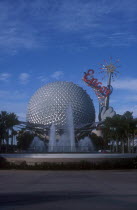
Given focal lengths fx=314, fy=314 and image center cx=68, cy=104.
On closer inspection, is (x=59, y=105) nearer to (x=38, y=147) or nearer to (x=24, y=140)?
(x=24, y=140)

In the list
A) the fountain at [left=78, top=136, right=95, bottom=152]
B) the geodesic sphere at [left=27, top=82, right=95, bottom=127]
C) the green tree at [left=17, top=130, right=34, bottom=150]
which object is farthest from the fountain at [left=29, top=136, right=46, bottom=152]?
the geodesic sphere at [left=27, top=82, right=95, bottom=127]

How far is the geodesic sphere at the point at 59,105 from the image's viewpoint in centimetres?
7519

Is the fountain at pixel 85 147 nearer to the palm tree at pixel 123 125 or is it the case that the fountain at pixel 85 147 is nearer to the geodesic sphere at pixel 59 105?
the palm tree at pixel 123 125

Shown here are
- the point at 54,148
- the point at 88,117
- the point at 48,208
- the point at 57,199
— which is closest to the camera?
the point at 48,208

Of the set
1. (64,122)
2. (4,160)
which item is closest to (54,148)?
(4,160)

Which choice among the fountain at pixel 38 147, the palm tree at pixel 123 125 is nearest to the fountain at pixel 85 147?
the palm tree at pixel 123 125

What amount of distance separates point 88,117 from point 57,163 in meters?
53.1

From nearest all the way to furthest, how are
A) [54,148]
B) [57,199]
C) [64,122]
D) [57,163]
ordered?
[57,199] → [57,163] → [54,148] → [64,122]

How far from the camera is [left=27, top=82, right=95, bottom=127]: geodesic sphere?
75188mm

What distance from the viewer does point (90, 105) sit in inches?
3216

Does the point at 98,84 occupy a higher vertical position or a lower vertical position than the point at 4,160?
higher

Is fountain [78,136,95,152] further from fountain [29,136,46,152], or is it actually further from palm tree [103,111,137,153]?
fountain [29,136,46,152]

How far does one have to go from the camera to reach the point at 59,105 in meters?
75.6

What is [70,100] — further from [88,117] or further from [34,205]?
[34,205]
